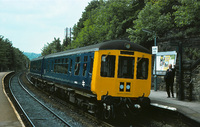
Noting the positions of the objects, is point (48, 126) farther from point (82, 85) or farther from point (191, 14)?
point (191, 14)

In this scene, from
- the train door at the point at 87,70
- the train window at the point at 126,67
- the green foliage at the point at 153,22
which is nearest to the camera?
the train window at the point at 126,67

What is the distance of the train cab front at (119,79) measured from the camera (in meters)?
8.50

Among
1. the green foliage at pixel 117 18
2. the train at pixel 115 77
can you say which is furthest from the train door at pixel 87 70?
the green foliage at pixel 117 18

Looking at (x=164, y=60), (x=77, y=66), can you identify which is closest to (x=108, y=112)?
(x=77, y=66)

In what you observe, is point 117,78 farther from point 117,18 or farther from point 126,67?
point 117,18

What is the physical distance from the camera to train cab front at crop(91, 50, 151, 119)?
8.50m

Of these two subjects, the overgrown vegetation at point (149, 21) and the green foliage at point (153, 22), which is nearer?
the overgrown vegetation at point (149, 21)

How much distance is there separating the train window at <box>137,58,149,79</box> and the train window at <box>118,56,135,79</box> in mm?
290

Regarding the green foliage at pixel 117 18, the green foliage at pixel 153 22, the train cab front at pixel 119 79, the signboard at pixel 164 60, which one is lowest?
the train cab front at pixel 119 79

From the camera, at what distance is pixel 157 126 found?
27.9 feet

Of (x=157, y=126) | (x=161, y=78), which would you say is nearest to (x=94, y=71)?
(x=157, y=126)

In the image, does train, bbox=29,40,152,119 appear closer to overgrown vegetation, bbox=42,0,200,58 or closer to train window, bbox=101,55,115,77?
train window, bbox=101,55,115,77

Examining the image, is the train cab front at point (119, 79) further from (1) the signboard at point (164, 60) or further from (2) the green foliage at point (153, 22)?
→ (2) the green foliage at point (153, 22)

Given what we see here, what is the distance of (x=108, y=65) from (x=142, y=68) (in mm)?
1534
